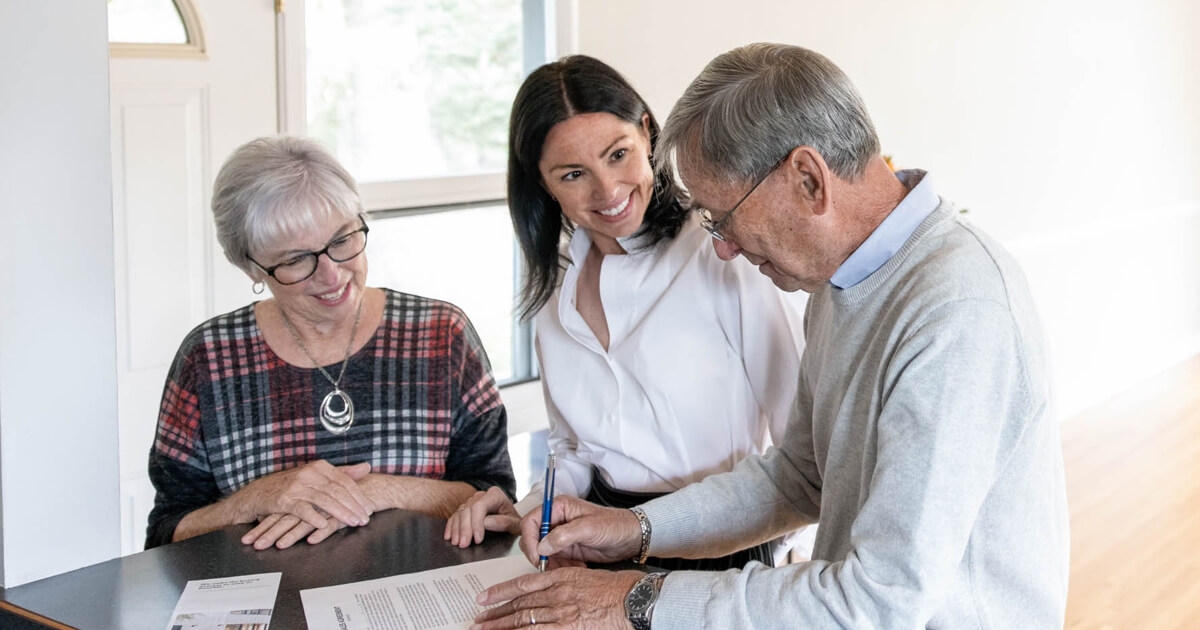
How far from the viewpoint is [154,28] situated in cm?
297

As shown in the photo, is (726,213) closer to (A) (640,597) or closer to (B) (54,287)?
(A) (640,597)

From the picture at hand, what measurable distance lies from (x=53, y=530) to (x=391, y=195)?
2.07 metres

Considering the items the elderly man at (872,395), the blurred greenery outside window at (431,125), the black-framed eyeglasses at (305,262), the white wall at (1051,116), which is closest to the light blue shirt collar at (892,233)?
the elderly man at (872,395)

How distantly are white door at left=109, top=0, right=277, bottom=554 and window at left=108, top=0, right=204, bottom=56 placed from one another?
1 centimetres

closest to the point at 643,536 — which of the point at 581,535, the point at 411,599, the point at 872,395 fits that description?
the point at 581,535

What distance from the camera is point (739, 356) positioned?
82.6 inches

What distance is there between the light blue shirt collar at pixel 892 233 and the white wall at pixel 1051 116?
8.23 ft

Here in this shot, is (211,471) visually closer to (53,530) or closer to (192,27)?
(53,530)

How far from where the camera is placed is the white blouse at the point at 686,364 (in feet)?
6.82

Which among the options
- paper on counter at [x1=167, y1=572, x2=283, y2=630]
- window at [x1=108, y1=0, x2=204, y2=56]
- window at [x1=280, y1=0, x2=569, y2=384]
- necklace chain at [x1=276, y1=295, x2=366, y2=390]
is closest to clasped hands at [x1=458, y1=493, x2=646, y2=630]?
paper on counter at [x1=167, y1=572, x2=283, y2=630]

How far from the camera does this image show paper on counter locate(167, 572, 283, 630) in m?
1.47

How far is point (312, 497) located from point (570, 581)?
1.84ft

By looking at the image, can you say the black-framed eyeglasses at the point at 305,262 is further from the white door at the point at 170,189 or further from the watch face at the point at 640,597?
the white door at the point at 170,189

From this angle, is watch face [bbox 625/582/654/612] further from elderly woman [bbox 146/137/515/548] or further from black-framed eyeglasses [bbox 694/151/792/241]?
elderly woman [bbox 146/137/515/548]
